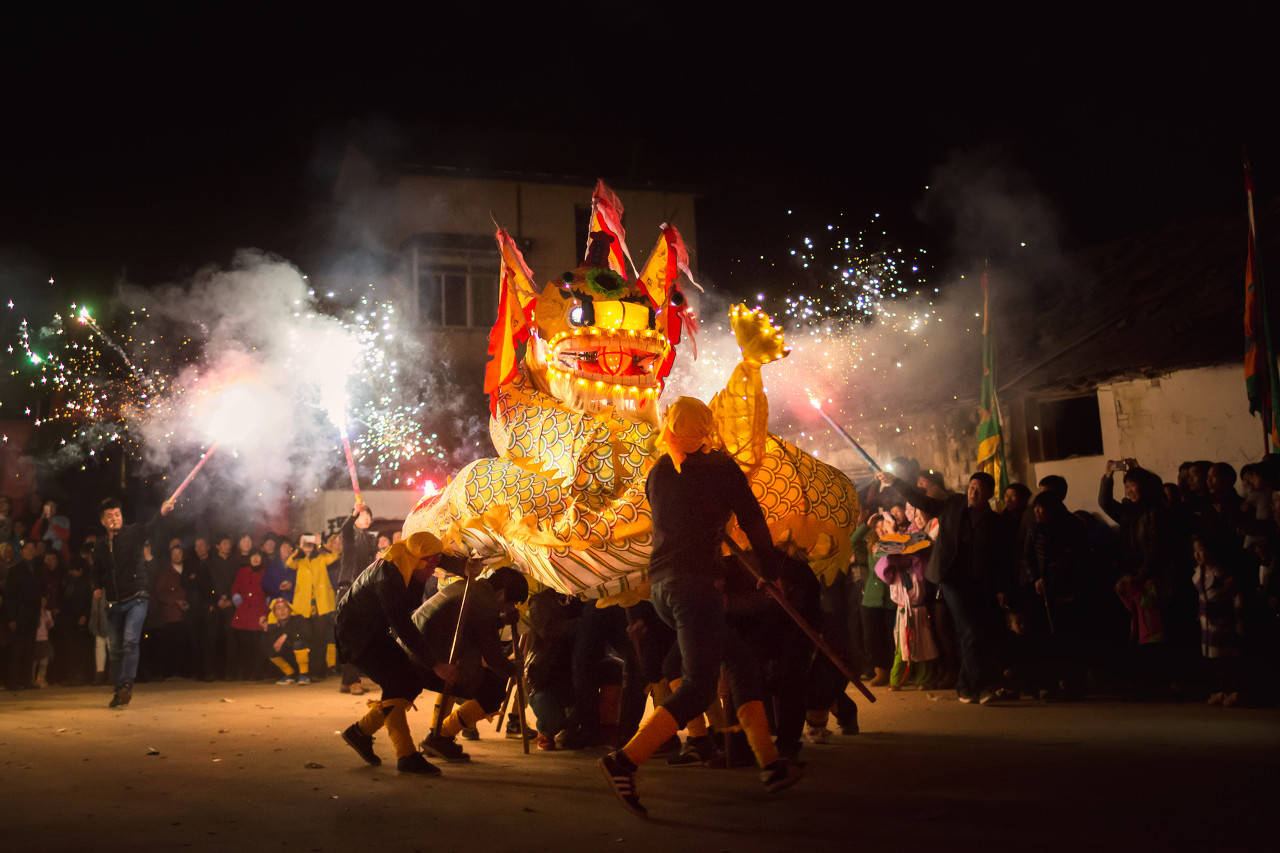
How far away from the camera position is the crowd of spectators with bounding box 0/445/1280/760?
718cm

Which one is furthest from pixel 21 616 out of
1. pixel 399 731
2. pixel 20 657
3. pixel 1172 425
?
pixel 1172 425

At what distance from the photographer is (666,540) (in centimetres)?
532

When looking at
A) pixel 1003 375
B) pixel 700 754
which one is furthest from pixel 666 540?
pixel 1003 375

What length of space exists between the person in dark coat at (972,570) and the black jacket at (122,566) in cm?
643

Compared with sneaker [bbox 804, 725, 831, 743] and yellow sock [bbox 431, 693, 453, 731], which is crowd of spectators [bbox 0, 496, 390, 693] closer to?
yellow sock [bbox 431, 693, 453, 731]

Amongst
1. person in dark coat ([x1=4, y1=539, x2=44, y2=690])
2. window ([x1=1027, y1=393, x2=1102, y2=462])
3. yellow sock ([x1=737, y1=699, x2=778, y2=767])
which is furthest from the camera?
window ([x1=1027, y1=393, x2=1102, y2=462])

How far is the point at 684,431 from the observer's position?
549 centimetres

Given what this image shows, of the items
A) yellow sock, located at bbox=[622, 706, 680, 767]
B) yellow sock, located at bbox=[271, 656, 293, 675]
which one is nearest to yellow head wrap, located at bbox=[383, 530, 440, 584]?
yellow sock, located at bbox=[622, 706, 680, 767]

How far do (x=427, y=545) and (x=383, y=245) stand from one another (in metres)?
15.6

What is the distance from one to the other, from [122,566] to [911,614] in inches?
270

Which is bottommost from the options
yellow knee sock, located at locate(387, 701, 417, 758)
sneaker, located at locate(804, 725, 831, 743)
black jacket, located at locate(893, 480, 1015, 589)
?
sneaker, located at locate(804, 725, 831, 743)

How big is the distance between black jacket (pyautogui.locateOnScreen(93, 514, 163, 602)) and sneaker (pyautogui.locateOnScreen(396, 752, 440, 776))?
5.17 meters

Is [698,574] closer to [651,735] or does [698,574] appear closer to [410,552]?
[651,735]

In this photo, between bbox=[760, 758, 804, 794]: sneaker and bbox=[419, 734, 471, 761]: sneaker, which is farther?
bbox=[419, 734, 471, 761]: sneaker
